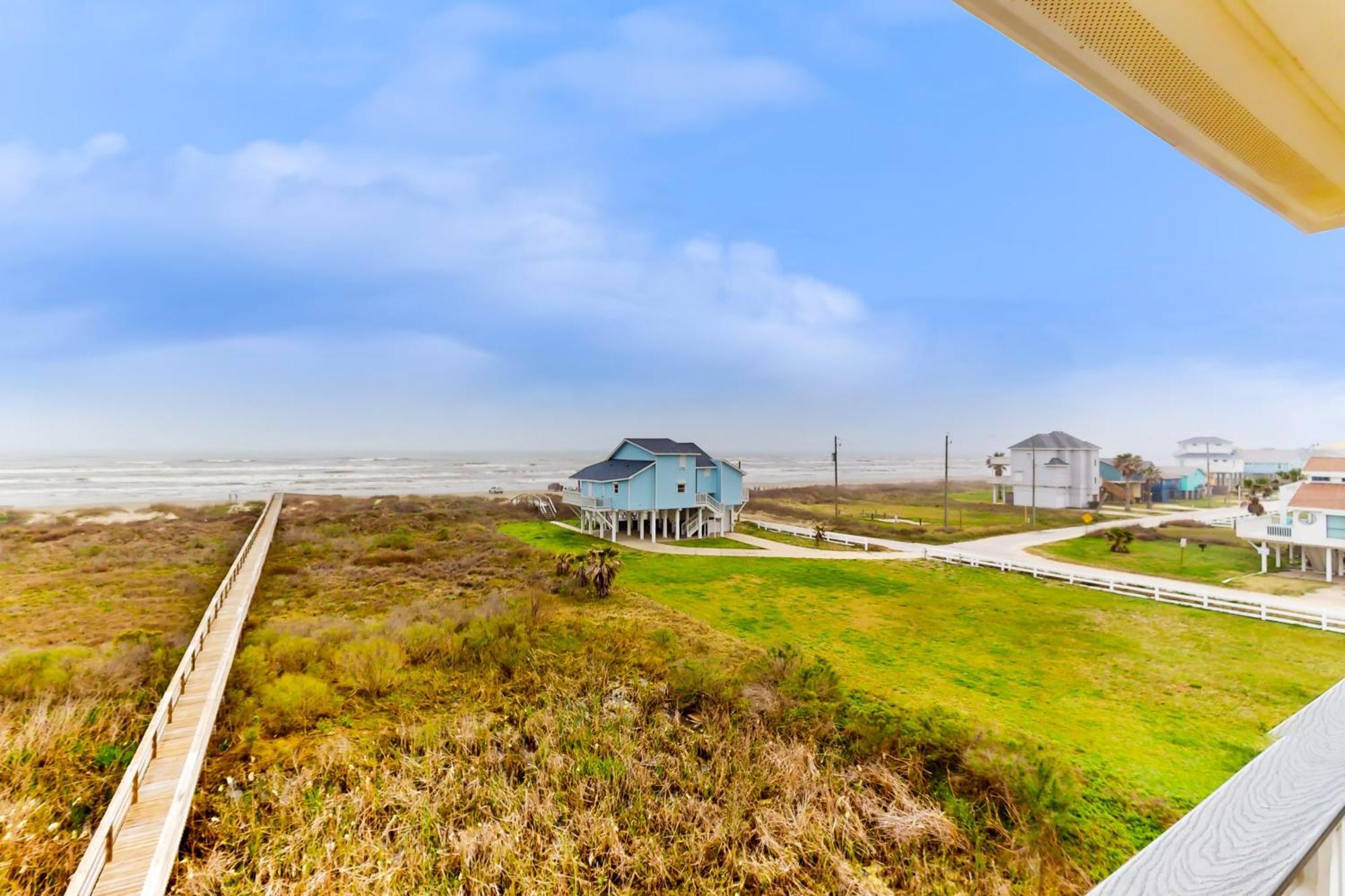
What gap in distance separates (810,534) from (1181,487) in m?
19.9

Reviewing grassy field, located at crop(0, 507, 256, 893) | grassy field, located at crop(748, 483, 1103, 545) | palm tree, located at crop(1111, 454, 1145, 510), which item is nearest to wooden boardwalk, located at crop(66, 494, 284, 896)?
grassy field, located at crop(0, 507, 256, 893)

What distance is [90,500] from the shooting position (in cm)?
1156

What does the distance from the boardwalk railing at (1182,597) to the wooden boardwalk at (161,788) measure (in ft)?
38.0

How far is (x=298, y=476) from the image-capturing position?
18.4 meters

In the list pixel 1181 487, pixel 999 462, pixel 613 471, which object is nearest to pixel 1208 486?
pixel 1181 487

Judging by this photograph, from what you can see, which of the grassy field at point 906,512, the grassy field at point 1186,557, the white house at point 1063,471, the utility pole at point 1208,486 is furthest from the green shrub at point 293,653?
the utility pole at point 1208,486

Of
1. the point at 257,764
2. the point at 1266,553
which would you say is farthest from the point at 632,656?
the point at 1266,553

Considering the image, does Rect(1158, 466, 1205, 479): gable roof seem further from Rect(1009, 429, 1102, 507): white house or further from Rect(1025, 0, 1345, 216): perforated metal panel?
Rect(1025, 0, 1345, 216): perforated metal panel

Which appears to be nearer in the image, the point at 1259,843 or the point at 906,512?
the point at 1259,843

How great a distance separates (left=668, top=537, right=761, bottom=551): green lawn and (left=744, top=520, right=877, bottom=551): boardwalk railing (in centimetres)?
212

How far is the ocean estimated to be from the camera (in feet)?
39.8

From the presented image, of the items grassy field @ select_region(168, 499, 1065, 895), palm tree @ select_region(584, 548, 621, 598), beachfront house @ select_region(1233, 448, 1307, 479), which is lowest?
grassy field @ select_region(168, 499, 1065, 895)

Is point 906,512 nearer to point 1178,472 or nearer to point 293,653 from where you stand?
point 1178,472

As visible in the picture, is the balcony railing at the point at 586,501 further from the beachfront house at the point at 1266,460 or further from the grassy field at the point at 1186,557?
the beachfront house at the point at 1266,460
